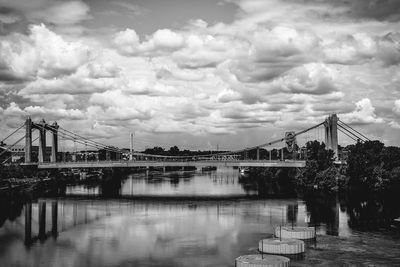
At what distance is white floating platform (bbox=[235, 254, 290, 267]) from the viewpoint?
1506 inches

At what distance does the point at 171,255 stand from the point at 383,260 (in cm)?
1670

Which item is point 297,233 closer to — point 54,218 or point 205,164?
point 54,218

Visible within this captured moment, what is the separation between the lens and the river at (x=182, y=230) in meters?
44.7

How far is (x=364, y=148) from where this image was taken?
10200cm

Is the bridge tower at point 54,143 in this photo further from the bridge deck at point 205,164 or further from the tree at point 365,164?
the tree at point 365,164

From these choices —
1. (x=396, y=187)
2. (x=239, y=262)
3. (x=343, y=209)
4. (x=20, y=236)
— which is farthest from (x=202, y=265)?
(x=396, y=187)

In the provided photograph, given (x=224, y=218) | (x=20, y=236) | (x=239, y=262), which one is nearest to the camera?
(x=239, y=262)

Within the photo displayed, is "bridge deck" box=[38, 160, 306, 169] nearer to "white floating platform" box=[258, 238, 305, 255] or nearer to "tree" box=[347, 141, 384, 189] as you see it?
"tree" box=[347, 141, 384, 189]

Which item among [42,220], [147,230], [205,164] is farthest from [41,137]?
[147,230]

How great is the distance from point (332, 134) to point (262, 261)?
86.1 meters

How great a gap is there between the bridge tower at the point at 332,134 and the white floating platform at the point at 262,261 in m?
80.8

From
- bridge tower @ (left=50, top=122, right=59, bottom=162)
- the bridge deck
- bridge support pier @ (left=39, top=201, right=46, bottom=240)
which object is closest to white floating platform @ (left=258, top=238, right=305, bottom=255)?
bridge support pier @ (left=39, top=201, right=46, bottom=240)

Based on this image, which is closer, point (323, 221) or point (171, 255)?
point (171, 255)

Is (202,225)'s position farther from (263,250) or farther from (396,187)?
(396,187)
